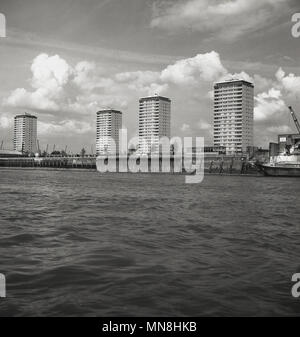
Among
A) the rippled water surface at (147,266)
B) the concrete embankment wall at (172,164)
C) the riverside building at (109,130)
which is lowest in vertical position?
the rippled water surface at (147,266)

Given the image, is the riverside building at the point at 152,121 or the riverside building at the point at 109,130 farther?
the riverside building at the point at 109,130

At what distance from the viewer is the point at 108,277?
21.8 ft

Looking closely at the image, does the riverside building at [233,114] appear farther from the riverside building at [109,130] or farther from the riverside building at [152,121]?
the riverside building at [109,130]

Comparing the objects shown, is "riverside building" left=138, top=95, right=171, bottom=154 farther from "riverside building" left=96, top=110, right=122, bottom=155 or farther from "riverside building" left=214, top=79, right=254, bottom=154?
"riverside building" left=214, top=79, right=254, bottom=154

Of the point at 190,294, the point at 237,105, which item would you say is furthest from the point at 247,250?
the point at 237,105

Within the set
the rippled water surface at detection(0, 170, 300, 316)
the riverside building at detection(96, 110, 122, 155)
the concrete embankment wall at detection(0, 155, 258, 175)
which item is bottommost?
the rippled water surface at detection(0, 170, 300, 316)

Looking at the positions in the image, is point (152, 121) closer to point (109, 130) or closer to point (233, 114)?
point (109, 130)

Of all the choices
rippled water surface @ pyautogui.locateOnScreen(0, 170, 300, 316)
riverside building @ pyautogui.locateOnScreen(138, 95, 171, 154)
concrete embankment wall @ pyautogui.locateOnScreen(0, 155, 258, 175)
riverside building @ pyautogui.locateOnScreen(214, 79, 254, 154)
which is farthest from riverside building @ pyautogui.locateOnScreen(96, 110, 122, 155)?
rippled water surface @ pyautogui.locateOnScreen(0, 170, 300, 316)

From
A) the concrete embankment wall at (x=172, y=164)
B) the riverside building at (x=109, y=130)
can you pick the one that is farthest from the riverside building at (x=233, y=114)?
the riverside building at (x=109, y=130)

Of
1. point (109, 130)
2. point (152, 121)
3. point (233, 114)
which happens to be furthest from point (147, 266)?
point (109, 130)

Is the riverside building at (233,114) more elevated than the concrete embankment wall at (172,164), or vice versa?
the riverside building at (233,114)

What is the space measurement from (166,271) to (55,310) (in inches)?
103

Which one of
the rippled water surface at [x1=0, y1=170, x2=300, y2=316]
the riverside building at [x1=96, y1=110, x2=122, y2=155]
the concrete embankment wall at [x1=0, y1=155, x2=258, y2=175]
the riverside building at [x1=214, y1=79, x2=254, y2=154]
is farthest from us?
the riverside building at [x1=96, y1=110, x2=122, y2=155]

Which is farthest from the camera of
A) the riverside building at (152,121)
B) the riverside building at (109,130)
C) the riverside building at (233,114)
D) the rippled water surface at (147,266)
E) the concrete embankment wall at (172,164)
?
the riverside building at (109,130)
